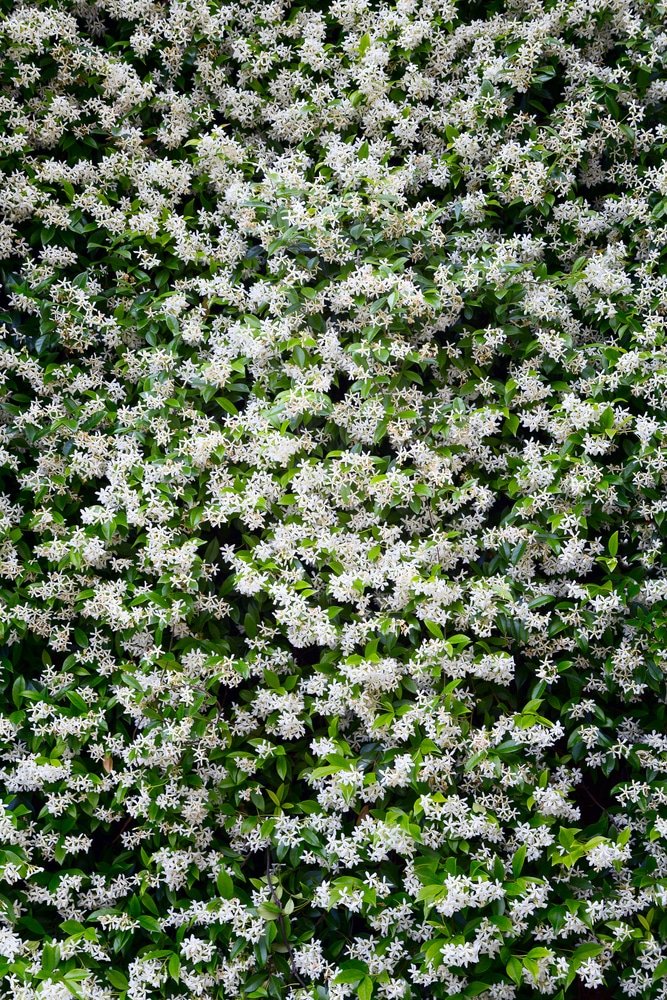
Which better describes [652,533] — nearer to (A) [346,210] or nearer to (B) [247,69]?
(A) [346,210]

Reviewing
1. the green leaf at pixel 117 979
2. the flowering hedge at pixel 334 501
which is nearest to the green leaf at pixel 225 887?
the flowering hedge at pixel 334 501

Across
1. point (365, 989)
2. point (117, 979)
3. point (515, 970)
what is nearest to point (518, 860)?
point (515, 970)

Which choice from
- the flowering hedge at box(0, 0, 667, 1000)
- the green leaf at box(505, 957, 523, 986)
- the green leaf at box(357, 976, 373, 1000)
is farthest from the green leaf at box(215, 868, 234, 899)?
the green leaf at box(505, 957, 523, 986)

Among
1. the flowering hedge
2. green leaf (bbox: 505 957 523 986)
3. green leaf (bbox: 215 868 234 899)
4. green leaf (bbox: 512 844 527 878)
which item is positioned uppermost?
the flowering hedge

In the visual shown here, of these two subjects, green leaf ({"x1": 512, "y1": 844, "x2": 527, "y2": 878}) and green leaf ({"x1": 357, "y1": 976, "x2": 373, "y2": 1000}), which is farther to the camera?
green leaf ({"x1": 512, "y1": 844, "x2": 527, "y2": 878})

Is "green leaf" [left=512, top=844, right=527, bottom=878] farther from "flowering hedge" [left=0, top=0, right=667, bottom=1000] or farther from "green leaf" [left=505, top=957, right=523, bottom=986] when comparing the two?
"green leaf" [left=505, top=957, right=523, bottom=986]

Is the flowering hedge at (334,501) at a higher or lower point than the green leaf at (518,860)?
higher

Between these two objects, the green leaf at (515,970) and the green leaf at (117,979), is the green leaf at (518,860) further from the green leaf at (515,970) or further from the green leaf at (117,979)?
the green leaf at (117,979)

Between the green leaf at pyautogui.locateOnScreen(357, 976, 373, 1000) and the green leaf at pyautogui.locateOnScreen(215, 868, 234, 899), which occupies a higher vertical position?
the green leaf at pyautogui.locateOnScreen(215, 868, 234, 899)
